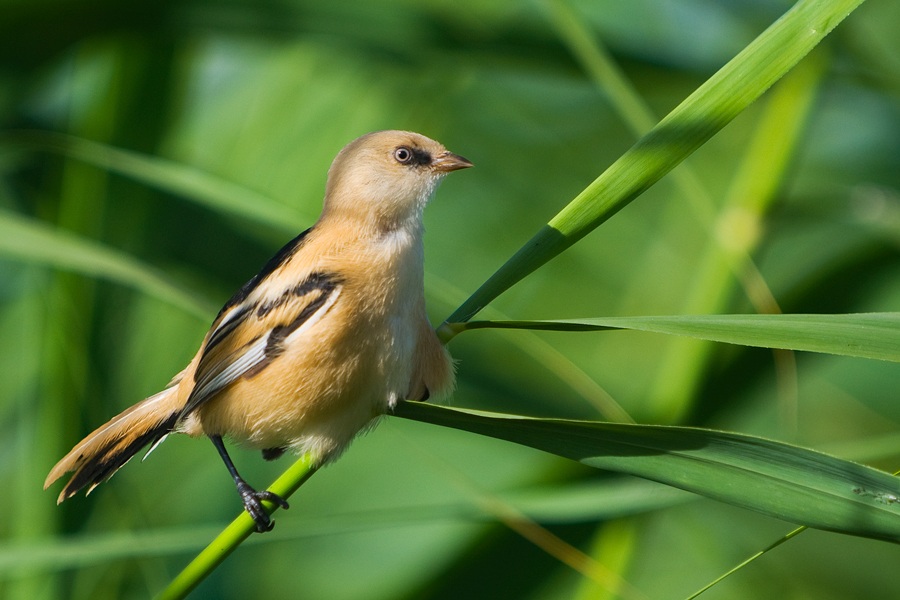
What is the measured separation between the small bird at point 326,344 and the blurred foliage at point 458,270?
153 millimetres

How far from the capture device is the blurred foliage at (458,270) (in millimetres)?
2268

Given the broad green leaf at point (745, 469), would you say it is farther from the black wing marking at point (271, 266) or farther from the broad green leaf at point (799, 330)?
the black wing marking at point (271, 266)

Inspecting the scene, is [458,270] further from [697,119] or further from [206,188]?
[697,119]

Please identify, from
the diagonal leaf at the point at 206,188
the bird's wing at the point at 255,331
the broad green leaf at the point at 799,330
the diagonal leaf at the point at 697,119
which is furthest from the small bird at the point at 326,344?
the broad green leaf at the point at 799,330

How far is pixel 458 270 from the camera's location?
453 cm

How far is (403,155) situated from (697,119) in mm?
891

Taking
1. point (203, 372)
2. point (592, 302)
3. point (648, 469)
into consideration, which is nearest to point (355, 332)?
point (203, 372)

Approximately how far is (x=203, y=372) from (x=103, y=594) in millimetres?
1147

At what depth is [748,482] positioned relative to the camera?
3.53 ft

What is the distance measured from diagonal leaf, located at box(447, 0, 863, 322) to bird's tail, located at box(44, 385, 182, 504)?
1.00 meters

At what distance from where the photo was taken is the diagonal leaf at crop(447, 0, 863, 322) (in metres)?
1.26

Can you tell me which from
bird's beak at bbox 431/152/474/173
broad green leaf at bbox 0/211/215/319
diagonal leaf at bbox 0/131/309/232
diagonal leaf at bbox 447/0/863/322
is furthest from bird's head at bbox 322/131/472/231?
A: diagonal leaf at bbox 447/0/863/322

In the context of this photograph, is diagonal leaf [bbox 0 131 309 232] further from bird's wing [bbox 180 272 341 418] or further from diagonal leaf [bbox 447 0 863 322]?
diagonal leaf [bbox 447 0 863 322]

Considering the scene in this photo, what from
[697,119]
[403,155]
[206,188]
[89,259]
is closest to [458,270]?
[403,155]
